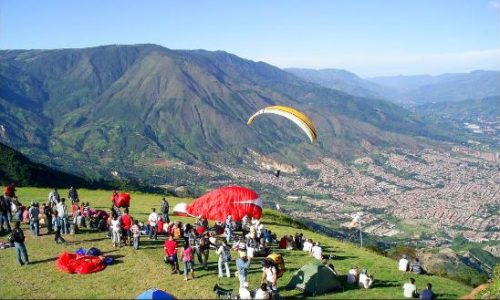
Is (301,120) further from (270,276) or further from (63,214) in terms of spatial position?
(63,214)

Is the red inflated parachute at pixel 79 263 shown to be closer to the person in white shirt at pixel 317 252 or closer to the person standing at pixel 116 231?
the person standing at pixel 116 231

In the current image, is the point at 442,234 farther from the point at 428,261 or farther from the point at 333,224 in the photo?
the point at 428,261

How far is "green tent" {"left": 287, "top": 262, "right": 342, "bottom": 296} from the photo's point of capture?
23.0 meters

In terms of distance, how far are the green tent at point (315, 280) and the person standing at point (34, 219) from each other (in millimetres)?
17441

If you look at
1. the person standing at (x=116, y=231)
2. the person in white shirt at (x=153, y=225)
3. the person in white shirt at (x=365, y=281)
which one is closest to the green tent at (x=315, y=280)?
the person in white shirt at (x=365, y=281)

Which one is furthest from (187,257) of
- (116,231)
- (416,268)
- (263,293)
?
(416,268)

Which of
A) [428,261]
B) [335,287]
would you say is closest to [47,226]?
[335,287]

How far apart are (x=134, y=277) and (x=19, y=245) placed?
6.71 meters

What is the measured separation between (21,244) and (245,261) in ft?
41.2

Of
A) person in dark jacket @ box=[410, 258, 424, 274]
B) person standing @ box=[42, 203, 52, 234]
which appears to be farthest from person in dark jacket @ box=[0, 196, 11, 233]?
person in dark jacket @ box=[410, 258, 424, 274]

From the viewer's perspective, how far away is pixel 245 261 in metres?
23.0

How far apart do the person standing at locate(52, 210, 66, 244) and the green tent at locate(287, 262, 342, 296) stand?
606 inches

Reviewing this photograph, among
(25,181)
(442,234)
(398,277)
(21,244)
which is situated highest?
(21,244)

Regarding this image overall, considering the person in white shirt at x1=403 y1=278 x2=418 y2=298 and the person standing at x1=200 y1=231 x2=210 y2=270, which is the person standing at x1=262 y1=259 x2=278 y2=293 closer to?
the person standing at x1=200 y1=231 x2=210 y2=270
